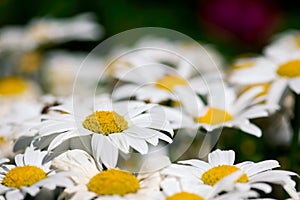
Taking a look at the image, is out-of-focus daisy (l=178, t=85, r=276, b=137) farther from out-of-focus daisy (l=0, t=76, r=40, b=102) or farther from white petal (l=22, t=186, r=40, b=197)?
out-of-focus daisy (l=0, t=76, r=40, b=102)

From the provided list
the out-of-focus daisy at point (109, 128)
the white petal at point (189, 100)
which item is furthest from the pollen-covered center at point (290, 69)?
the out-of-focus daisy at point (109, 128)

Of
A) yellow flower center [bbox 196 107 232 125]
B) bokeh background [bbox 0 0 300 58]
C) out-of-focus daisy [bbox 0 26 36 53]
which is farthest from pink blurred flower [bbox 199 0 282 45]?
yellow flower center [bbox 196 107 232 125]

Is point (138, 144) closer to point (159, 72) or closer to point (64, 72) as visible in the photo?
point (159, 72)

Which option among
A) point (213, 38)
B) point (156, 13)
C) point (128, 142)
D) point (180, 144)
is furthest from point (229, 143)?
point (156, 13)

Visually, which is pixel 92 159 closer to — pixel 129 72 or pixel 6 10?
pixel 129 72

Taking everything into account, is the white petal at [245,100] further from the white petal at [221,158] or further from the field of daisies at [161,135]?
the white petal at [221,158]

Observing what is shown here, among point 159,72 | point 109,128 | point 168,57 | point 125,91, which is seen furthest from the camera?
point 168,57

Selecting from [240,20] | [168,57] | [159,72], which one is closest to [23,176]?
[159,72]
